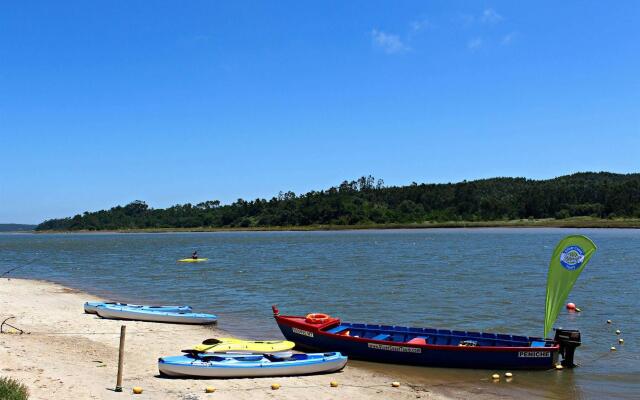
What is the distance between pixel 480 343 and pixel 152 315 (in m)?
13.9

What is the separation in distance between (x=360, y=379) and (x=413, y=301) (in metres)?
15.9

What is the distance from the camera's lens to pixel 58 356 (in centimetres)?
1703

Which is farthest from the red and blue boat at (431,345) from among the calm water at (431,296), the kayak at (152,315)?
the kayak at (152,315)

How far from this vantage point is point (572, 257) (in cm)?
1795

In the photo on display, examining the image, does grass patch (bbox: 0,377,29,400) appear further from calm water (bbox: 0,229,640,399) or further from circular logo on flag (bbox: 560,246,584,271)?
circular logo on flag (bbox: 560,246,584,271)

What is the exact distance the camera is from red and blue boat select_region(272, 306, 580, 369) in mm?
17250

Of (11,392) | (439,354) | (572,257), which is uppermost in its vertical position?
(572,257)

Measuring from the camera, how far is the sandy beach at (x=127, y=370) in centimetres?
1384

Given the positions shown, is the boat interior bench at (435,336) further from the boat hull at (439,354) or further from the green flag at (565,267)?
the green flag at (565,267)

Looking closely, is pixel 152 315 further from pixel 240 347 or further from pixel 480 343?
pixel 480 343

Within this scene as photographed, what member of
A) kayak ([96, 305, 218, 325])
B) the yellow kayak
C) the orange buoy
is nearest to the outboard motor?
the orange buoy

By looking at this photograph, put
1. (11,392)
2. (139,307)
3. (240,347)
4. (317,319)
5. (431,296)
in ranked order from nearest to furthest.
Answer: (11,392), (240,347), (317,319), (139,307), (431,296)

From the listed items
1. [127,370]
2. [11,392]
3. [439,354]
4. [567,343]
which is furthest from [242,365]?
[567,343]

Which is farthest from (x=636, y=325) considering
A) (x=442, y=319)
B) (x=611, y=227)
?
(x=611, y=227)
